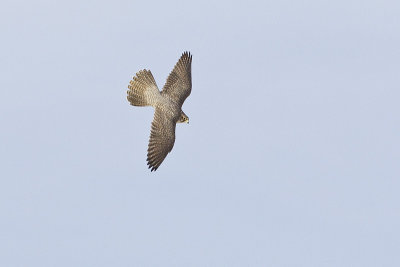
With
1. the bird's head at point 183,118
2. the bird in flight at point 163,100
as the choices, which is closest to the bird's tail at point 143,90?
the bird in flight at point 163,100

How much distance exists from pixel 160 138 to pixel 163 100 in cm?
176

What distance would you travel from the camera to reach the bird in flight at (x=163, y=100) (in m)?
38.8

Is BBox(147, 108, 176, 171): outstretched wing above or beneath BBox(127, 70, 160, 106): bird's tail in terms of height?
beneath

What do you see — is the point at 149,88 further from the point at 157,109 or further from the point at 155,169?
the point at 155,169

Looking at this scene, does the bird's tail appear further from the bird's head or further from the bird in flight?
the bird's head

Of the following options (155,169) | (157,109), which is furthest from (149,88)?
(155,169)

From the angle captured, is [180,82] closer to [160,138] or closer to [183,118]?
[183,118]

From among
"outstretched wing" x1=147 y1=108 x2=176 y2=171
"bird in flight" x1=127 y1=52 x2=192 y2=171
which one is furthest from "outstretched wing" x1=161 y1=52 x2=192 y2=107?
"outstretched wing" x1=147 y1=108 x2=176 y2=171

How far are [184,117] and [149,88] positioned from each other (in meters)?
1.82

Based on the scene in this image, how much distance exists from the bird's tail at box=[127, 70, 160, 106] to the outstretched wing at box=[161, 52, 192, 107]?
623mm

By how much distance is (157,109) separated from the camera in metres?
39.8

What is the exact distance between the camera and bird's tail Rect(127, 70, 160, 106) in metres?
39.9

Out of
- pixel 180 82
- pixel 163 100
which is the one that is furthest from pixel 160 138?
pixel 180 82

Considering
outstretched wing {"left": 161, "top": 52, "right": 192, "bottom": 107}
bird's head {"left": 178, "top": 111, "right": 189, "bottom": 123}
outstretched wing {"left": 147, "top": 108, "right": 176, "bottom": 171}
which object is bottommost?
outstretched wing {"left": 147, "top": 108, "right": 176, "bottom": 171}
